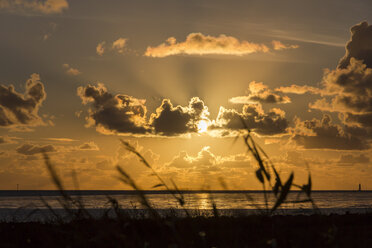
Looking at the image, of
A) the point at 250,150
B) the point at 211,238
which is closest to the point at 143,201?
the point at 250,150

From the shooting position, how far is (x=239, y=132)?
8.94 feet

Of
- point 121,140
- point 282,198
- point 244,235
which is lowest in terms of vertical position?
point 244,235

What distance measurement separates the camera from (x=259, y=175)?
2.64 m

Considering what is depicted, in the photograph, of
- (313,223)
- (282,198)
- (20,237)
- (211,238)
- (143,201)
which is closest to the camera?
(143,201)

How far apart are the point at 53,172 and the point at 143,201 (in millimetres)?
555

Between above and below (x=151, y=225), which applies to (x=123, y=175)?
above

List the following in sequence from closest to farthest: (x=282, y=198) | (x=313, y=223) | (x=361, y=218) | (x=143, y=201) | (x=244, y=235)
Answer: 1. (x=143, y=201)
2. (x=282, y=198)
3. (x=244, y=235)
4. (x=313, y=223)
5. (x=361, y=218)

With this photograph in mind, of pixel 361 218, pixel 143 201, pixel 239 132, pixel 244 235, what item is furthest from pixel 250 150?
pixel 361 218

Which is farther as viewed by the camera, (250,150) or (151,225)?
(151,225)

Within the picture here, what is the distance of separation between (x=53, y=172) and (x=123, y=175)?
386mm

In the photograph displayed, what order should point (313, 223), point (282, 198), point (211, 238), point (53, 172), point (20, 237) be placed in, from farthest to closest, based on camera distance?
point (313, 223) < point (20, 237) < point (211, 238) < point (282, 198) < point (53, 172)

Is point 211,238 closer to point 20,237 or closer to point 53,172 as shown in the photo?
point 20,237

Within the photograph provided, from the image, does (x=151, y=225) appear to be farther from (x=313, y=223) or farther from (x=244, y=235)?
(x=313, y=223)

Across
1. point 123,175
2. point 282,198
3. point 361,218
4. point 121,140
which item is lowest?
point 361,218
